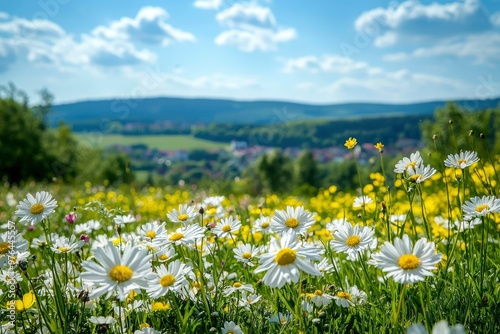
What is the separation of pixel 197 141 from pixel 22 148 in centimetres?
5980

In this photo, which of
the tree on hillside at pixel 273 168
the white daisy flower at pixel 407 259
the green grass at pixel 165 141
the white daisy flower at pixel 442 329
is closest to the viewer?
the white daisy flower at pixel 442 329

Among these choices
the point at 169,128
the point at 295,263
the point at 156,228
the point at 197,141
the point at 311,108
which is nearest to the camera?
the point at 295,263

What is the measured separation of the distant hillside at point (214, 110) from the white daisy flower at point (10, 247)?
389 ft

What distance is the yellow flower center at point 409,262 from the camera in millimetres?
1540

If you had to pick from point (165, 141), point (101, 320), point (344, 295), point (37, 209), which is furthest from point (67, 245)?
point (165, 141)

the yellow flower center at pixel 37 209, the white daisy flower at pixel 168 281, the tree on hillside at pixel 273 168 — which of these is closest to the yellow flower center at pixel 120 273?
the white daisy flower at pixel 168 281

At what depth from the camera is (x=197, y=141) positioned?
100438 millimetres

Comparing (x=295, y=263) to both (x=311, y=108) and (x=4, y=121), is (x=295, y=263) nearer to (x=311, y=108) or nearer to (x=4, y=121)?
(x=4, y=121)

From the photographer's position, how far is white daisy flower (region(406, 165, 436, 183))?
2075mm

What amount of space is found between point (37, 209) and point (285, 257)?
4.11ft

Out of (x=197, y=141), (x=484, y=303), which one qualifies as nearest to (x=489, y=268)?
(x=484, y=303)

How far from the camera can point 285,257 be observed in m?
1.65

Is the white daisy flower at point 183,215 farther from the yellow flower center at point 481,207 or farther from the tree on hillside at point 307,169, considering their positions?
the tree on hillside at point 307,169

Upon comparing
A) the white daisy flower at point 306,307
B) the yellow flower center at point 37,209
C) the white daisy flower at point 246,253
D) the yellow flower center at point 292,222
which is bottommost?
the white daisy flower at point 306,307
